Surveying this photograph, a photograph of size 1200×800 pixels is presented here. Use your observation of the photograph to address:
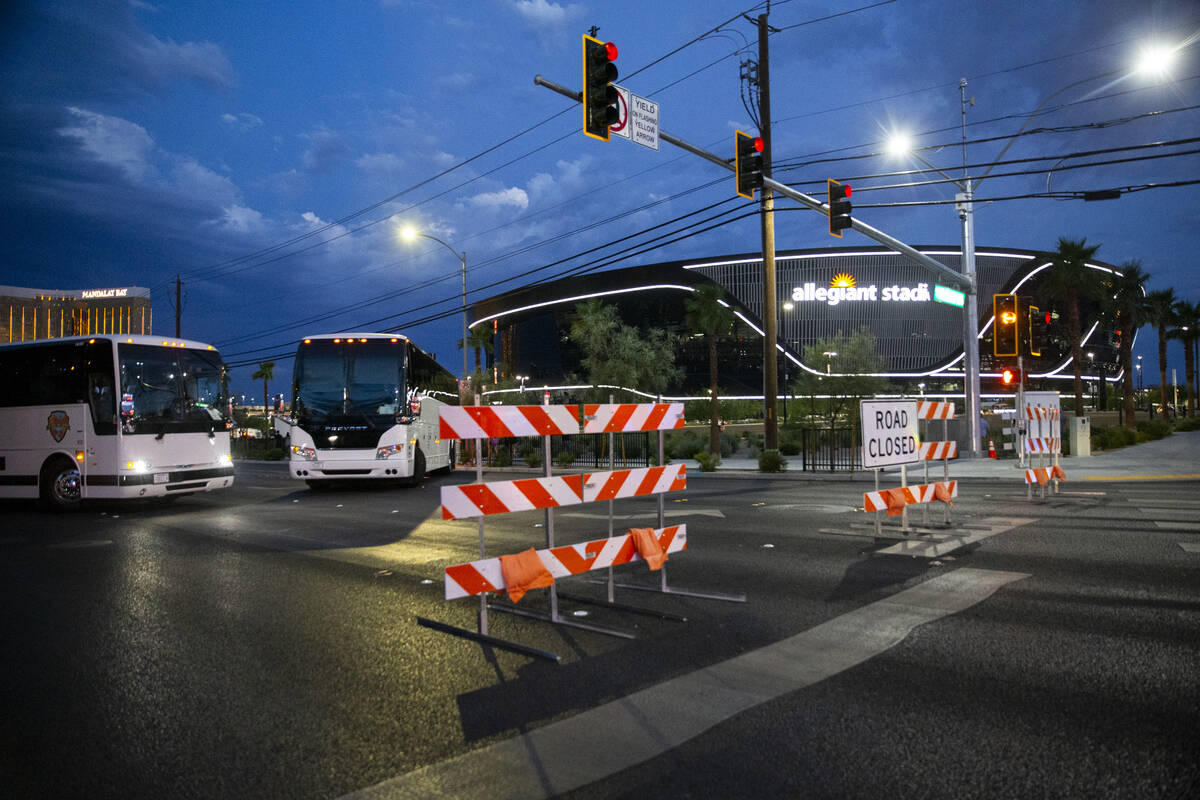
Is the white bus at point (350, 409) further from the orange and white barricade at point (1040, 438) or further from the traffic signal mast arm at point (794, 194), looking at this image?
A: the orange and white barricade at point (1040, 438)

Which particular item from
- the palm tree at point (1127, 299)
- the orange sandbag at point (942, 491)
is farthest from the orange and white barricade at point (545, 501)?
the palm tree at point (1127, 299)

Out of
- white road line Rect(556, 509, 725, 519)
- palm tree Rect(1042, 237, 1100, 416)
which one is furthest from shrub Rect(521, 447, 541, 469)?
palm tree Rect(1042, 237, 1100, 416)

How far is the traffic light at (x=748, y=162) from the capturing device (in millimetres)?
17375

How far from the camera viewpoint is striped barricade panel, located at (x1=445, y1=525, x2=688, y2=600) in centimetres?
527

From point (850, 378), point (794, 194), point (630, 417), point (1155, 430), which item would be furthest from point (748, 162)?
point (850, 378)

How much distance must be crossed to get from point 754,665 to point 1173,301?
239 ft

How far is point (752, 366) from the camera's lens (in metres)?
85.8

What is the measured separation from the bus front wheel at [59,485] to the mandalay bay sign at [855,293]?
80590 millimetres

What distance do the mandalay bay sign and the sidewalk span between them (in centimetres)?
6079

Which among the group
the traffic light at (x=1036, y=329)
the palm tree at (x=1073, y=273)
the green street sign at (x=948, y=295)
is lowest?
Result: the traffic light at (x=1036, y=329)

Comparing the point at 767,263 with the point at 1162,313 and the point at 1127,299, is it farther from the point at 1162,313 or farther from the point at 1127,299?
the point at 1162,313

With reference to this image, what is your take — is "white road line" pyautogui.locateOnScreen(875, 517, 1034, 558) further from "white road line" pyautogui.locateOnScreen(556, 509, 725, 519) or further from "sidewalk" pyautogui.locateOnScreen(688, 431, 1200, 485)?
"sidewalk" pyautogui.locateOnScreen(688, 431, 1200, 485)

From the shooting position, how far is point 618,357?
5053 centimetres

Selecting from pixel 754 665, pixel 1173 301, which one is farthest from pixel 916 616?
pixel 1173 301
